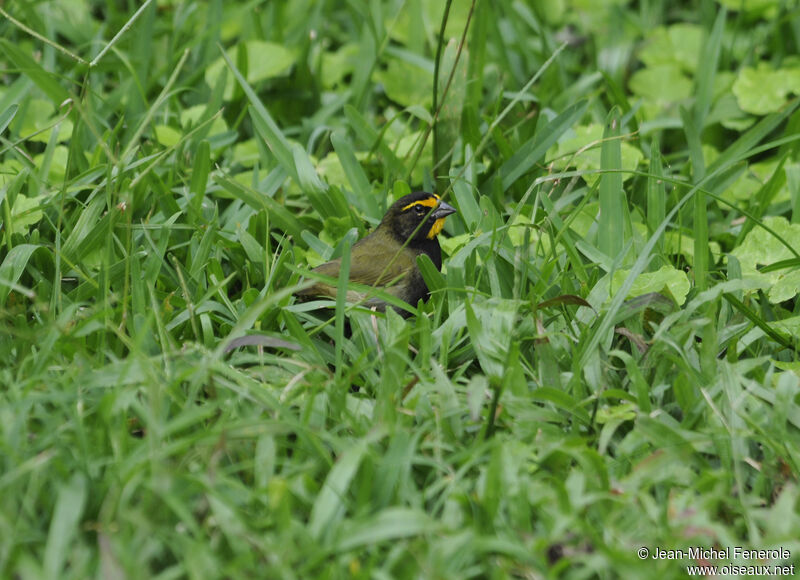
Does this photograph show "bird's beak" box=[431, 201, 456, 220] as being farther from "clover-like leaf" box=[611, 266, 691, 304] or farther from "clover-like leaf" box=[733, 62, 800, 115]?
"clover-like leaf" box=[733, 62, 800, 115]

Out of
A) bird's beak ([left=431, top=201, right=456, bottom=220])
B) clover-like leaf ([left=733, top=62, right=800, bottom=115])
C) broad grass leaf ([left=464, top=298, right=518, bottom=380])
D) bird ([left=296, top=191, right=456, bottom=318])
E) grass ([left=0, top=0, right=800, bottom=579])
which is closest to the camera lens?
grass ([left=0, top=0, right=800, bottom=579])

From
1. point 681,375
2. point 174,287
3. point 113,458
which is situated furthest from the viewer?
point 174,287

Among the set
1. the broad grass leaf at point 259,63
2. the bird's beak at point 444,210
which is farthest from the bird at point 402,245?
the broad grass leaf at point 259,63

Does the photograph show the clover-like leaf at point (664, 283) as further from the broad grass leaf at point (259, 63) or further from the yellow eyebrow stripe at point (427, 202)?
the broad grass leaf at point (259, 63)

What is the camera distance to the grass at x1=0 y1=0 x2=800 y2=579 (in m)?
2.59

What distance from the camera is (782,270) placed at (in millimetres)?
4230

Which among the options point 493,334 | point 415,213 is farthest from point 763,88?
point 493,334

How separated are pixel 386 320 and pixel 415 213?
0.94 metres

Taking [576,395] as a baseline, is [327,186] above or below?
above

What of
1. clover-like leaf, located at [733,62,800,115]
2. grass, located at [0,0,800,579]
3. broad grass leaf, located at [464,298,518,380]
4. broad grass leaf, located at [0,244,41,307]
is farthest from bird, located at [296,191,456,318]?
clover-like leaf, located at [733,62,800,115]

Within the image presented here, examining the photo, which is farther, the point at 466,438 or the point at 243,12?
the point at 243,12

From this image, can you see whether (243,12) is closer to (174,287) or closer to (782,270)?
(174,287)

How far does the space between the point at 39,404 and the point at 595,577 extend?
1.70m

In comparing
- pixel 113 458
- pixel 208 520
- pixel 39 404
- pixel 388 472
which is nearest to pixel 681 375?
pixel 388 472
